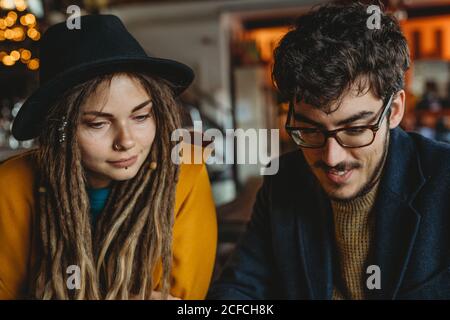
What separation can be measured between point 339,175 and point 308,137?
0.12 meters

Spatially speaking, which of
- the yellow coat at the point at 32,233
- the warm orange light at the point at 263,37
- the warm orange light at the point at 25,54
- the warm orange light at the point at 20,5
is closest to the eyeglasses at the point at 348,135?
the yellow coat at the point at 32,233

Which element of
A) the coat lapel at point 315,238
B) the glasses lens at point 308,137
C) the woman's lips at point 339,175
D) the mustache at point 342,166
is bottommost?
the coat lapel at point 315,238

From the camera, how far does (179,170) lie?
1.22m

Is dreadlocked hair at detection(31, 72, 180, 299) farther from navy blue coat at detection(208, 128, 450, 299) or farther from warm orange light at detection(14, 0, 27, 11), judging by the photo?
warm orange light at detection(14, 0, 27, 11)

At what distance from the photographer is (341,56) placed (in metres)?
1.10

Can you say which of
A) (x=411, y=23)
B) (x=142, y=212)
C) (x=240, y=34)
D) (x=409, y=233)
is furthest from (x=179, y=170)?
(x=240, y=34)

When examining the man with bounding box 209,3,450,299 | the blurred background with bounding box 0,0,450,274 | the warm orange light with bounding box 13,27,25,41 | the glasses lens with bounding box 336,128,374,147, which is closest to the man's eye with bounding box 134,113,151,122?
the man with bounding box 209,3,450,299

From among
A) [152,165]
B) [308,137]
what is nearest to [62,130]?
[152,165]

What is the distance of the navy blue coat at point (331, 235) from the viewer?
3.83 ft

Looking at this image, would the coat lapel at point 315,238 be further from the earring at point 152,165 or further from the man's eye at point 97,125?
the man's eye at point 97,125

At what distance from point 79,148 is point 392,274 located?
815 mm

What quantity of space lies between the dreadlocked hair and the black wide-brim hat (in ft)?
0.08

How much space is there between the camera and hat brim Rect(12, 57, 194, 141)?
108 centimetres
